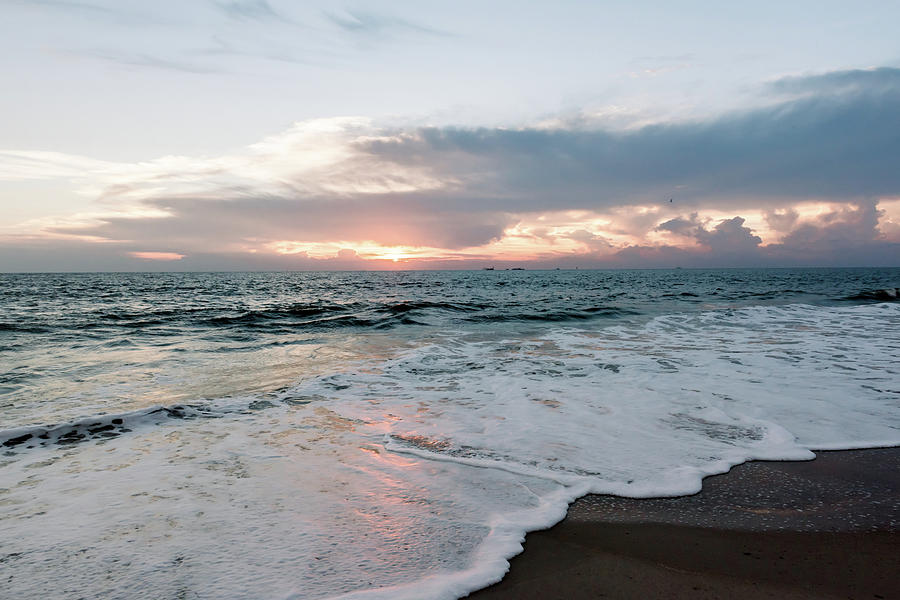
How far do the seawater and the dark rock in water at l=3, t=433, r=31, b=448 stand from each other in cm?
2

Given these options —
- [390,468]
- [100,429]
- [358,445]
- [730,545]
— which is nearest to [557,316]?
[358,445]

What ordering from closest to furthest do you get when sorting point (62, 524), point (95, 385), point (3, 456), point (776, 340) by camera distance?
point (62, 524)
point (3, 456)
point (95, 385)
point (776, 340)

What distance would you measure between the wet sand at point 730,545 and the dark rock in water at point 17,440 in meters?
5.07

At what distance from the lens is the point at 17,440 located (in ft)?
16.1

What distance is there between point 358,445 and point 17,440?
3523mm

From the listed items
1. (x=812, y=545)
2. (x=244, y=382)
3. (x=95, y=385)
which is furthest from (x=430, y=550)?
(x=95, y=385)

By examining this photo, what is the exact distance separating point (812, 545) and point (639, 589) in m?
1.26

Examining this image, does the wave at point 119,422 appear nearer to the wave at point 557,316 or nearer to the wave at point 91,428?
the wave at point 91,428

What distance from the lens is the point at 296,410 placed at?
6070 millimetres

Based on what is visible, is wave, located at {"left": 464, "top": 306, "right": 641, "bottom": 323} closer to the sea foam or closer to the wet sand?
the sea foam

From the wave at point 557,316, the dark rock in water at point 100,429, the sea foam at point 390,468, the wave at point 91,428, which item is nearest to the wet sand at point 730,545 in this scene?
the sea foam at point 390,468

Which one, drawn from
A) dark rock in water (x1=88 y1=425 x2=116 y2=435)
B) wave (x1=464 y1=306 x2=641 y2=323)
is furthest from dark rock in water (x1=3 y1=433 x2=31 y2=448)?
wave (x1=464 y1=306 x2=641 y2=323)

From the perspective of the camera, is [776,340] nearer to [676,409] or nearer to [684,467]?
[676,409]

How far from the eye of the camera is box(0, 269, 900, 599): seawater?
108 inches
